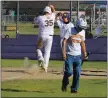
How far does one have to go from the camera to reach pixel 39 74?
48.0 ft

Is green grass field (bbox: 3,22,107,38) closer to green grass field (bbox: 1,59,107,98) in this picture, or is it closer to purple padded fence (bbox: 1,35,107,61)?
purple padded fence (bbox: 1,35,107,61)

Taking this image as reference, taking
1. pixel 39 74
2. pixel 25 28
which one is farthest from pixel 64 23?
pixel 25 28

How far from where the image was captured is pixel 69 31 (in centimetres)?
1090

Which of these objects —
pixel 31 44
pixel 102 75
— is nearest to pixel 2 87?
pixel 102 75

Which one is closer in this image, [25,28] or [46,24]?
[46,24]

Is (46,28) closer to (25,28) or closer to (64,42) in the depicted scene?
(64,42)

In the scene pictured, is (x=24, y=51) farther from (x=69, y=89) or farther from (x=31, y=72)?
(x=69, y=89)

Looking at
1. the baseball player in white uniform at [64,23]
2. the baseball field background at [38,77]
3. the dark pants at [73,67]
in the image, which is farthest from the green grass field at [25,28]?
the dark pants at [73,67]

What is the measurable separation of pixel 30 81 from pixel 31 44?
25.5ft

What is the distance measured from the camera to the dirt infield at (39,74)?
14.2 m

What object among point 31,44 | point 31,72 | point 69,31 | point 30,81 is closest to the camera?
point 69,31

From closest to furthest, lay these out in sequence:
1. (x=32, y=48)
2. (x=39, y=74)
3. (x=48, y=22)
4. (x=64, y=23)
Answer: (x=64, y=23) → (x=48, y=22) → (x=39, y=74) → (x=32, y=48)

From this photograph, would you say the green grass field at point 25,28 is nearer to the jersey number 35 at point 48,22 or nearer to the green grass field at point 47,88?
the jersey number 35 at point 48,22

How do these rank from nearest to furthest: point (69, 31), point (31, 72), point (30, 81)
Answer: point (69, 31) < point (30, 81) < point (31, 72)
